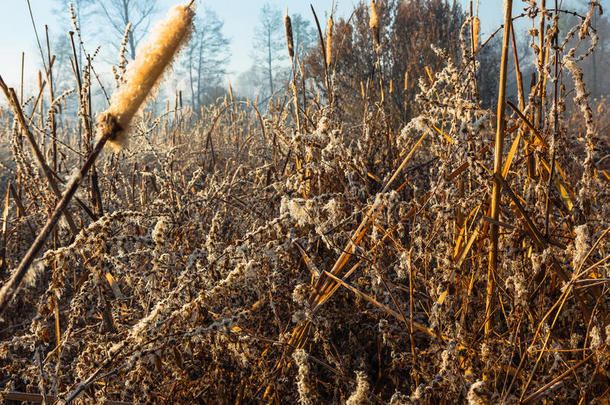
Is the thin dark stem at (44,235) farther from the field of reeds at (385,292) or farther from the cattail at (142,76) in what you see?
the field of reeds at (385,292)

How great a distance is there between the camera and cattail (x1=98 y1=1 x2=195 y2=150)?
1.20 ft

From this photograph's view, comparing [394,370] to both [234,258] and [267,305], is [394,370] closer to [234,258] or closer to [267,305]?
[267,305]

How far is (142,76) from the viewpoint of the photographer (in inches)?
14.5

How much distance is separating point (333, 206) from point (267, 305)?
1.53 feet

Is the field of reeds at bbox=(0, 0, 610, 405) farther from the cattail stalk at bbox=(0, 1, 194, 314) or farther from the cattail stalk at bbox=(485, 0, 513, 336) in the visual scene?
the cattail stalk at bbox=(0, 1, 194, 314)

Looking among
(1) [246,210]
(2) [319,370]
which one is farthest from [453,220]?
(1) [246,210]

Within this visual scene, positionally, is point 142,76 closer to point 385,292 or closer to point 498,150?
point 498,150

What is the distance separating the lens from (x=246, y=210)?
1421mm

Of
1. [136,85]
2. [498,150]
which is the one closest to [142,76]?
[136,85]

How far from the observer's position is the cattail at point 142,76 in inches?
14.4

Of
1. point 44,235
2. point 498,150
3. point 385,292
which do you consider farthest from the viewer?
point 385,292

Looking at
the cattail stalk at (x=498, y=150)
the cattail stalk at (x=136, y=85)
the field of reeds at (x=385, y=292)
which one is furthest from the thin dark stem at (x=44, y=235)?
the cattail stalk at (x=498, y=150)

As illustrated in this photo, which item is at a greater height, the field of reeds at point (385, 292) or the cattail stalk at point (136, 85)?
the cattail stalk at point (136, 85)

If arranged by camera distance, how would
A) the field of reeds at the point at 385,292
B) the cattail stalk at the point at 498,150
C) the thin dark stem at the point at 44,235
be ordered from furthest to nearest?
the field of reeds at the point at 385,292 → the cattail stalk at the point at 498,150 → the thin dark stem at the point at 44,235
